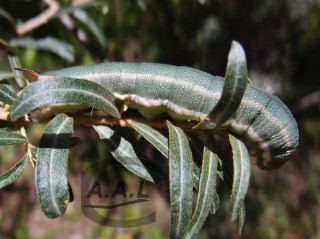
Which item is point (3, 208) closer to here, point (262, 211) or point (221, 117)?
point (262, 211)

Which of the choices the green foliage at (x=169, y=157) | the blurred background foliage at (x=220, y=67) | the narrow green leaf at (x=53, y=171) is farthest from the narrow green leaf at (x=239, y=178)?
the blurred background foliage at (x=220, y=67)

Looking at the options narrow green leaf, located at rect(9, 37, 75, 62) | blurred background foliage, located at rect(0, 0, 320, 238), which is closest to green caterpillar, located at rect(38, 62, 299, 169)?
narrow green leaf, located at rect(9, 37, 75, 62)

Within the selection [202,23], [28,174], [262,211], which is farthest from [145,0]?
[262,211]

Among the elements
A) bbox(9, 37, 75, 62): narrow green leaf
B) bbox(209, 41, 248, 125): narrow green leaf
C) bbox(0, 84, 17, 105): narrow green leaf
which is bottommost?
bbox(0, 84, 17, 105): narrow green leaf

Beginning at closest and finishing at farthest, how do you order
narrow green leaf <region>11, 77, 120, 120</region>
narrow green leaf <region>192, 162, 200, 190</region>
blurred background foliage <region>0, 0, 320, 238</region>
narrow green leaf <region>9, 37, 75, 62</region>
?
1. narrow green leaf <region>11, 77, 120, 120</region>
2. narrow green leaf <region>192, 162, 200, 190</region>
3. narrow green leaf <region>9, 37, 75, 62</region>
4. blurred background foliage <region>0, 0, 320, 238</region>

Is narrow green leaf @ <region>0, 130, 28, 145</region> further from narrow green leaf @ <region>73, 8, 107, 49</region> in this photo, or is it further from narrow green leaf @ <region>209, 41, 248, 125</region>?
narrow green leaf @ <region>73, 8, 107, 49</region>

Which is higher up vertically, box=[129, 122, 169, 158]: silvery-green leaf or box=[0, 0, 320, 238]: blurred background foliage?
box=[0, 0, 320, 238]: blurred background foliage
